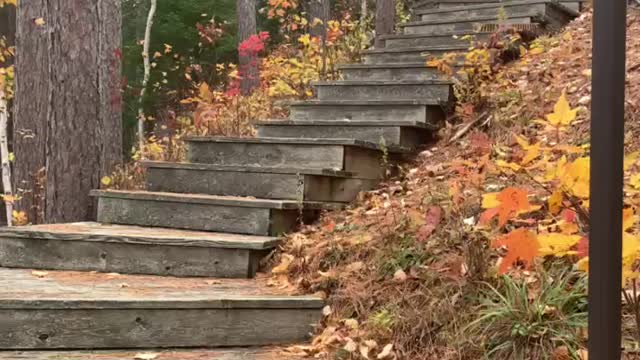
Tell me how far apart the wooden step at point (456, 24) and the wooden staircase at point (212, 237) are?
520 mm

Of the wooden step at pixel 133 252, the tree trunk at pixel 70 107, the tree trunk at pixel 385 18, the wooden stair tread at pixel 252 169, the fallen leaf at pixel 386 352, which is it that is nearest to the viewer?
the fallen leaf at pixel 386 352

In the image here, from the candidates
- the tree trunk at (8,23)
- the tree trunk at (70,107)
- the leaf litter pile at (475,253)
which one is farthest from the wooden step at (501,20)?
the tree trunk at (8,23)

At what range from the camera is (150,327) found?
102 inches

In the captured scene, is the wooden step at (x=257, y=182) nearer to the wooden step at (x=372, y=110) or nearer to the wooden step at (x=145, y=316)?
the wooden step at (x=372, y=110)

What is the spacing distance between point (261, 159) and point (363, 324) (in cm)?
183

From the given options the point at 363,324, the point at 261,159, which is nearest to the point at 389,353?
the point at 363,324

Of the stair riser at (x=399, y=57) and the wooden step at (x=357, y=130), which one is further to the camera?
the stair riser at (x=399, y=57)

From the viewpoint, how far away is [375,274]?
8.90ft

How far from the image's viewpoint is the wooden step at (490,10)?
5.67 meters

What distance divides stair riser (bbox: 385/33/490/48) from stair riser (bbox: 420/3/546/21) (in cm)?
29

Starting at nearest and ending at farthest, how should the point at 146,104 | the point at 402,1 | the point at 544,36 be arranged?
the point at 544,36 < the point at 402,1 < the point at 146,104

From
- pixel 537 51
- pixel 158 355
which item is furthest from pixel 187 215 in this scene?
pixel 537 51

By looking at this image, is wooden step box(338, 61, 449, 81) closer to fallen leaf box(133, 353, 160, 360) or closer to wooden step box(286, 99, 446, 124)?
wooden step box(286, 99, 446, 124)

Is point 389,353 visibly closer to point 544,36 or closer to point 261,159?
point 261,159
